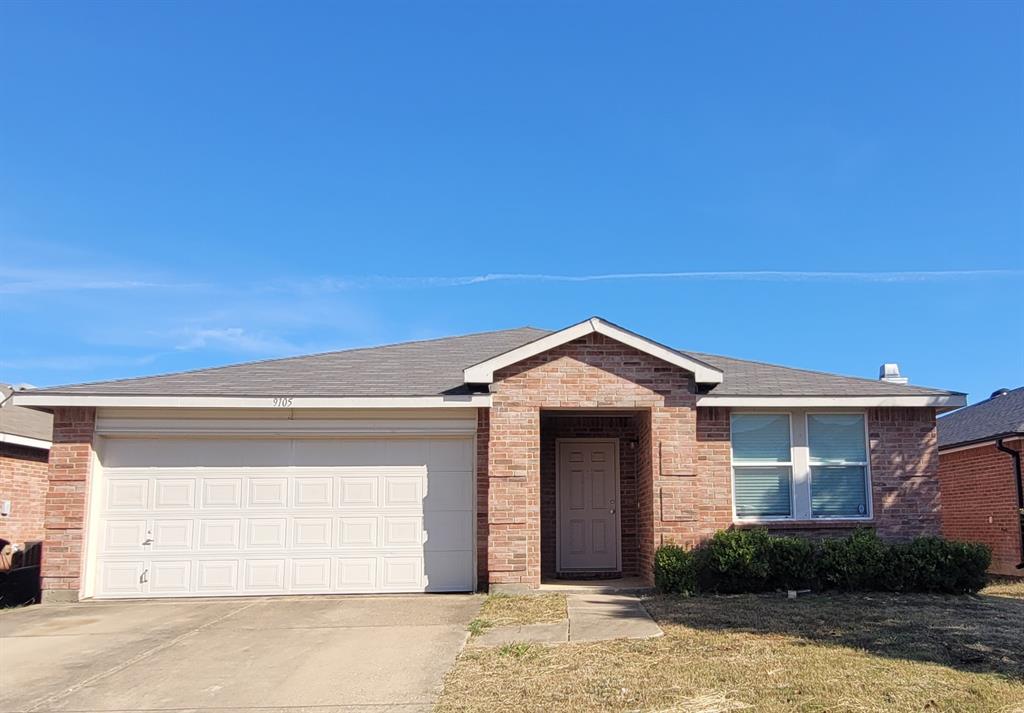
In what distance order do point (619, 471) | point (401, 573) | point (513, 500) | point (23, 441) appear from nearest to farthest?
point (513, 500), point (401, 573), point (619, 471), point (23, 441)

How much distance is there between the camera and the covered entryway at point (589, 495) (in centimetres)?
1355

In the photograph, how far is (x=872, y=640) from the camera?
7.81m

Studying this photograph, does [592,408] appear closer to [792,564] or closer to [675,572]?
[675,572]

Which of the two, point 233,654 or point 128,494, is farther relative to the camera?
point 128,494

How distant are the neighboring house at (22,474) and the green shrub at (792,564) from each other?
12549mm

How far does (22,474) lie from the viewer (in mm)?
15930

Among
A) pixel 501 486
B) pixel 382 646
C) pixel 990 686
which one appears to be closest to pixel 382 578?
pixel 501 486

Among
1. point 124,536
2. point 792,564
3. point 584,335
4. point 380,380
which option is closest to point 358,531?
point 380,380

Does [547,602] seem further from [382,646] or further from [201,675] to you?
[201,675]

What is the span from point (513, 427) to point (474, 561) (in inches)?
81.3

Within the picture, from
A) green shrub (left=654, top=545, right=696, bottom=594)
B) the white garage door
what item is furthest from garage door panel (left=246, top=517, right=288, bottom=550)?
green shrub (left=654, top=545, right=696, bottom=594)

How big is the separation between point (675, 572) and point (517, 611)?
245cm

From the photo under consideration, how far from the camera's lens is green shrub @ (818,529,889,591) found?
1100cm

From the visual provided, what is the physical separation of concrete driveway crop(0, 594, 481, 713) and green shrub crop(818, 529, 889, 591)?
4738mm
